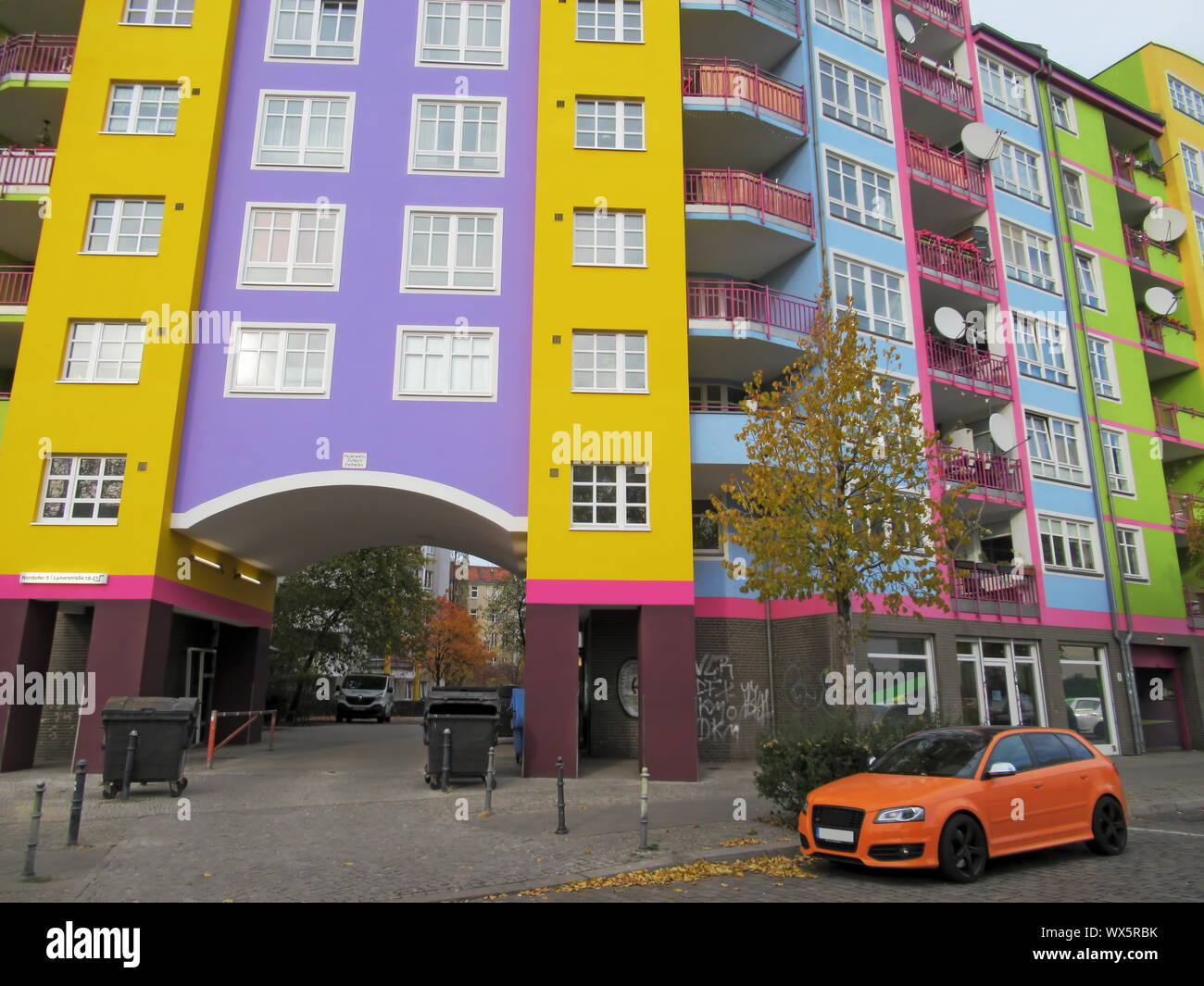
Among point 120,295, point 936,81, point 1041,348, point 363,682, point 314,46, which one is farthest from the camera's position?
point 363,682

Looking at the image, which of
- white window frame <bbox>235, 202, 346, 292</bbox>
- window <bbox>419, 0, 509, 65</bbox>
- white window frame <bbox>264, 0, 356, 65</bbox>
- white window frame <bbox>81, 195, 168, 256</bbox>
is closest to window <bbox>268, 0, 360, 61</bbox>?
white window frame <bbox>264, 0, 356, 65</bbox>

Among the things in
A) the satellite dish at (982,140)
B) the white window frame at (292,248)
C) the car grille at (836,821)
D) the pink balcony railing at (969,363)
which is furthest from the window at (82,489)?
the satellite dish at (982,140)

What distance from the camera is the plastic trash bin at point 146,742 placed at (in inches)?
520

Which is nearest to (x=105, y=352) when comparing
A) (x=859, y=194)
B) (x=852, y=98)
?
(x=859, y=194)

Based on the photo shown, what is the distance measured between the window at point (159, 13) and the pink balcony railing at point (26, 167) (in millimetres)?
3867

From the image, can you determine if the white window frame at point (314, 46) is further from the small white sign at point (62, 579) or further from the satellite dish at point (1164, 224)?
the satellite dish at point (1164, 224)

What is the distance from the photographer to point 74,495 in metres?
17.5

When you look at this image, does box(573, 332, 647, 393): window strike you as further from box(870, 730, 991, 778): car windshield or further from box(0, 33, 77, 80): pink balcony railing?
box(0, 33, 77, 80): pink balcony railing

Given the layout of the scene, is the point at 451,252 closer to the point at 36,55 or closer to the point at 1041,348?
the point at 36,55

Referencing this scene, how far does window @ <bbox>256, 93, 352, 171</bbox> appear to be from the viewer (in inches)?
799

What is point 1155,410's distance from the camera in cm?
2988

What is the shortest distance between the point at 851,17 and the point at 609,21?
327 inches

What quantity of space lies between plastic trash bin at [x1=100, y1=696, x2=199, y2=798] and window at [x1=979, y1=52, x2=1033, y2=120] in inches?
1151

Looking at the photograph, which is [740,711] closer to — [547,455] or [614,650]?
[614,650]
